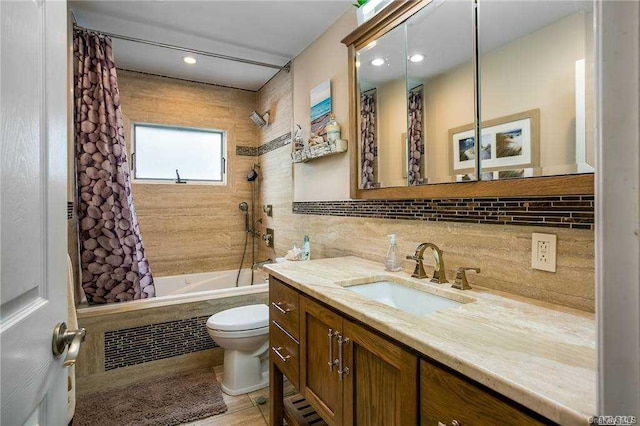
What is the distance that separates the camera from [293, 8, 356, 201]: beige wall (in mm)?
2189

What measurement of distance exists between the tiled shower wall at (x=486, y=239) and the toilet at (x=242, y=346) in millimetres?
706

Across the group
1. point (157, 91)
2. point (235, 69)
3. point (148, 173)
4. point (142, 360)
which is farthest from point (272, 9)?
point (142, 360)

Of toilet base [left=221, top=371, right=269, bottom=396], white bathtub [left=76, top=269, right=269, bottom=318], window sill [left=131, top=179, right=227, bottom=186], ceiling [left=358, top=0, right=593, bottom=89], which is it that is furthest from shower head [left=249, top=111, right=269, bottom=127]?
toilet base [left=221, top=371, right=269, bottom=396]

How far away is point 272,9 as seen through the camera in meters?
2.17

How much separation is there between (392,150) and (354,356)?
105 cm

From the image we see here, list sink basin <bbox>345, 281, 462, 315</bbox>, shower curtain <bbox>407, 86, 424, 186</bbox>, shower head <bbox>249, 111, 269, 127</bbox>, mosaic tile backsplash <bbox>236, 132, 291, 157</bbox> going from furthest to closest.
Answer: shower head <bbox>249, 111, 269, 127</bbox> < mosaic tile backsplash <bbox>236, 132, 291, 157</bbox> < shower curtain <bbox>407, 86, 424, 186</bbox> < sink basin <bbox>345, 281, 462, 315</bbox>

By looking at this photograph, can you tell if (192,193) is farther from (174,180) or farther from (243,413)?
(243,413)

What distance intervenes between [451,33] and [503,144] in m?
0.54

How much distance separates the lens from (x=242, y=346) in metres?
2.10

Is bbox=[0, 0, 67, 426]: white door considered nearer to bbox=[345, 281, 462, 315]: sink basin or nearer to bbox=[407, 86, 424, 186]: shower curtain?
bbox=[345, 281, 462, 315]: sink basin

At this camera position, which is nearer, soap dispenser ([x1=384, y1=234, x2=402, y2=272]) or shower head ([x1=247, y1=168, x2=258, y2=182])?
soap dispenser ([x1=384, y1=234, x2=402, y2=272])

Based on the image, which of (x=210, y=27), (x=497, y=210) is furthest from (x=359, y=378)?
(x=210, y=27)

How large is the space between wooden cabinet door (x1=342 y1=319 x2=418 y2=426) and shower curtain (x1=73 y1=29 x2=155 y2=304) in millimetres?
1937

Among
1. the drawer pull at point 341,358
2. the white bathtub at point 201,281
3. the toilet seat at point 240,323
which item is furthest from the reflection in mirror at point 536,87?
the white bathtub at point 201,281
